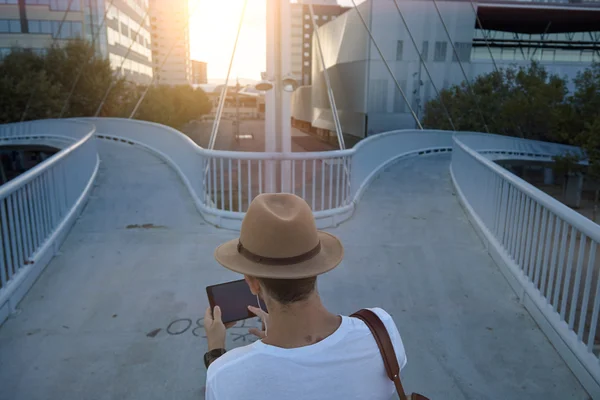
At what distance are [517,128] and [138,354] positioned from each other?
104ft

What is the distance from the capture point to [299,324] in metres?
1.69

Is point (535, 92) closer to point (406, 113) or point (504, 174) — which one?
point (406, 113)

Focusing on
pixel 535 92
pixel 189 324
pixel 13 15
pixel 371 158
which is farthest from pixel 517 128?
pixel 13 15

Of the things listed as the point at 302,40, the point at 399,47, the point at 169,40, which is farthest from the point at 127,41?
the point at 169,40

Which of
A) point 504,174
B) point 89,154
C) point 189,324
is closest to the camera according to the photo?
point 189,324

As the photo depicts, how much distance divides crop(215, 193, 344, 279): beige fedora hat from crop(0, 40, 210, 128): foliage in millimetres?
30892

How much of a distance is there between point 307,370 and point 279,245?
0.40 m

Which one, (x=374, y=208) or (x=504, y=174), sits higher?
(x=504, y=174)

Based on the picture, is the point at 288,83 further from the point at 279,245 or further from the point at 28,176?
the point at 279,245

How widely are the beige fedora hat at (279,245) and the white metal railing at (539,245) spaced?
96.5 inches

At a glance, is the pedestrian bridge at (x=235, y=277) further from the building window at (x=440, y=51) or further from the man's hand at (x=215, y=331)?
the building window at (x=440, y=51)

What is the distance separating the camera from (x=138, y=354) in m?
4.04

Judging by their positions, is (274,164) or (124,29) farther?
(124,29)

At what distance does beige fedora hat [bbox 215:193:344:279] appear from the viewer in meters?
1.68
